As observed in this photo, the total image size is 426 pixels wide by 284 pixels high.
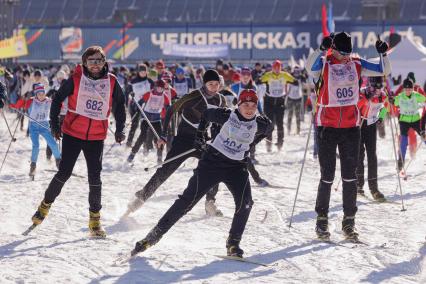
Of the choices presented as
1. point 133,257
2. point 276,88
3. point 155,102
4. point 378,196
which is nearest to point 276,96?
point 276,88

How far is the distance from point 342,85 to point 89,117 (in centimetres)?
222

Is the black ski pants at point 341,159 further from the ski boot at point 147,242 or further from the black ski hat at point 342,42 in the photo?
the ski boot at point 147,242

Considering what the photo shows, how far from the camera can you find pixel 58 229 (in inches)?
310

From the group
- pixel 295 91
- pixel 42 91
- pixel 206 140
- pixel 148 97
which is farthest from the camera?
pixel 295 91

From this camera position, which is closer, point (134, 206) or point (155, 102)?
point (134, 206)

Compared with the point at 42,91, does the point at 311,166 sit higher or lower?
lower

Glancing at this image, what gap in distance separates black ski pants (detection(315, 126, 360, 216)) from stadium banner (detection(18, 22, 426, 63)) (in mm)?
24895

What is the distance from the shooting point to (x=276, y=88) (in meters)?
15.5

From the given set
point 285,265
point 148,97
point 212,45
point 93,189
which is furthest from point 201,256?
point 212,45

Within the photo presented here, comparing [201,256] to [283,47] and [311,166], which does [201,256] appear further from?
[283,47]

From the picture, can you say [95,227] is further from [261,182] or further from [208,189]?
[261,182]

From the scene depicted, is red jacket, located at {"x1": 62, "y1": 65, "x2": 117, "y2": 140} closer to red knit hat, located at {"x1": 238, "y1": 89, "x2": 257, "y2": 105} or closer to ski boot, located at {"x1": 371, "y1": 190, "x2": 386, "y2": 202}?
red knit hat, located at {"x1": 238, "y1": 89, "x2": 257, "y2": 105}

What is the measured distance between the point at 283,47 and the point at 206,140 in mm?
26914

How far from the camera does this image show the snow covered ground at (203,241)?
6.12m
